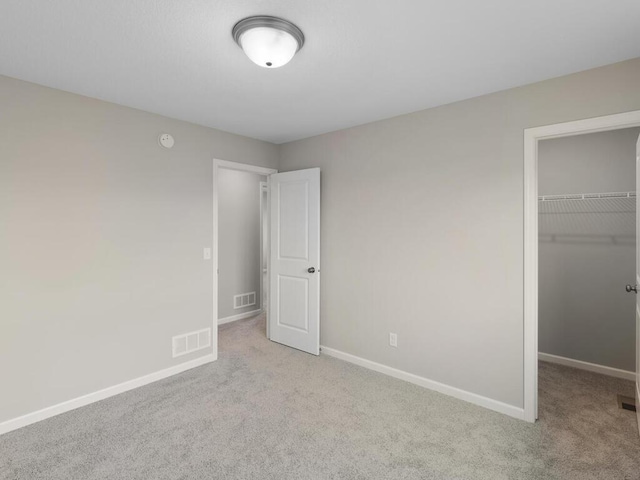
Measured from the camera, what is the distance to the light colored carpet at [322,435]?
73.3 inches

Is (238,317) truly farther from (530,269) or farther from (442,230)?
(530,269)

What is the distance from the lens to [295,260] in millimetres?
3729

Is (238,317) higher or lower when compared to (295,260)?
lower

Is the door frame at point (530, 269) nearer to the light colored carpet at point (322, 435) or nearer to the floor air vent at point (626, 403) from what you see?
the light colored carpet at point (322, 435)

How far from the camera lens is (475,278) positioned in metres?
2.58

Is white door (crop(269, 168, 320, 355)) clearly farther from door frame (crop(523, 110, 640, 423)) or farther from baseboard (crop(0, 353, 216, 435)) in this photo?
door frame (crop(523, 110, 640, 423))

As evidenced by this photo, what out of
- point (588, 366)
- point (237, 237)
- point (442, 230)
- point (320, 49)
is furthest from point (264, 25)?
point (588, 366)

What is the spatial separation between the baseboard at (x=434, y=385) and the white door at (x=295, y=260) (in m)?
0.34

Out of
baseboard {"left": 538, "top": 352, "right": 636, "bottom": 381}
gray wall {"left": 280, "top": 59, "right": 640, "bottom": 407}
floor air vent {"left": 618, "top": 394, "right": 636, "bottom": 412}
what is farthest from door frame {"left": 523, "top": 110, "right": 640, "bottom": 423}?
baseboard {"left": 538, "top": 352, "right": 636, "bottom": 381}

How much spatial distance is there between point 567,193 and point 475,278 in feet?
5.16

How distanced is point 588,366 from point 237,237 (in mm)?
4306

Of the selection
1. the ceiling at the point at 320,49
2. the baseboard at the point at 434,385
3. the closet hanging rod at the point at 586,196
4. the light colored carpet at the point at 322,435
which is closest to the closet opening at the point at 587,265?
the closet hanging rod at the point at 586,196

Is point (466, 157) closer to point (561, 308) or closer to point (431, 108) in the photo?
point (431, 108)

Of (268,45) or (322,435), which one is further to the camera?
(322,435)
